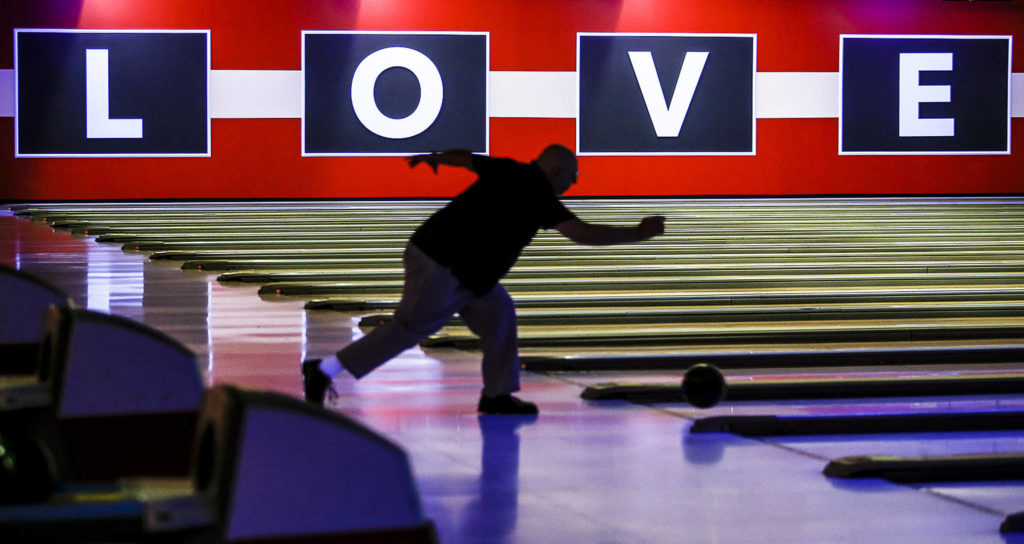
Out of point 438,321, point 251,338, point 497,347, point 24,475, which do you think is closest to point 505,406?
point 497,347

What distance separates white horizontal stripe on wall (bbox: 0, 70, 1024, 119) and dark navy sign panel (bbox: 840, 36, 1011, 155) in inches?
9.3

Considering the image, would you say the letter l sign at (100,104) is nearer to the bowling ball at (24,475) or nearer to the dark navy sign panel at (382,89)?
the dark navy sign panel at (382,89)

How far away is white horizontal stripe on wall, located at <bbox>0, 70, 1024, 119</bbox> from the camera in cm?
1503

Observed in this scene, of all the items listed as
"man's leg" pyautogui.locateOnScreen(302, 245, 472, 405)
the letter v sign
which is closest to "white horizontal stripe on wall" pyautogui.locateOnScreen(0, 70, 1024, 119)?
the letter v sign

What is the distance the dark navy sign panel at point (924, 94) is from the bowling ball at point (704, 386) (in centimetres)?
1257

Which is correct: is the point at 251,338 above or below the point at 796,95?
below

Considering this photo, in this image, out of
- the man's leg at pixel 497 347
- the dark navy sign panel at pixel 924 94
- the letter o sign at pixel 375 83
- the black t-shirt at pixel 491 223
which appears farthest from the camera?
the dark navy sign panel at pixel 924 94

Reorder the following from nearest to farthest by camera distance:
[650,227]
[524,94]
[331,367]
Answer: [650,227] → [331,367] → [524,94]

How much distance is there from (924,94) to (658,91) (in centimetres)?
320

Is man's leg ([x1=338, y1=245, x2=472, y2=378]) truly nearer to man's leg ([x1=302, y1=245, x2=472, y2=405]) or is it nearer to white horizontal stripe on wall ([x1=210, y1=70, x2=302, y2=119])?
man's leg ([x1=302, y1=245, x2=472, y2=405])

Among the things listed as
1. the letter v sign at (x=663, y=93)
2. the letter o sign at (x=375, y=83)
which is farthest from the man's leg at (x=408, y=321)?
the letter v sign at (x=663, y=93)

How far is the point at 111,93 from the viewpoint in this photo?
1478 cm

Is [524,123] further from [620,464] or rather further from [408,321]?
[620,464]

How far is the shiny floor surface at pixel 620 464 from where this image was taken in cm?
282
